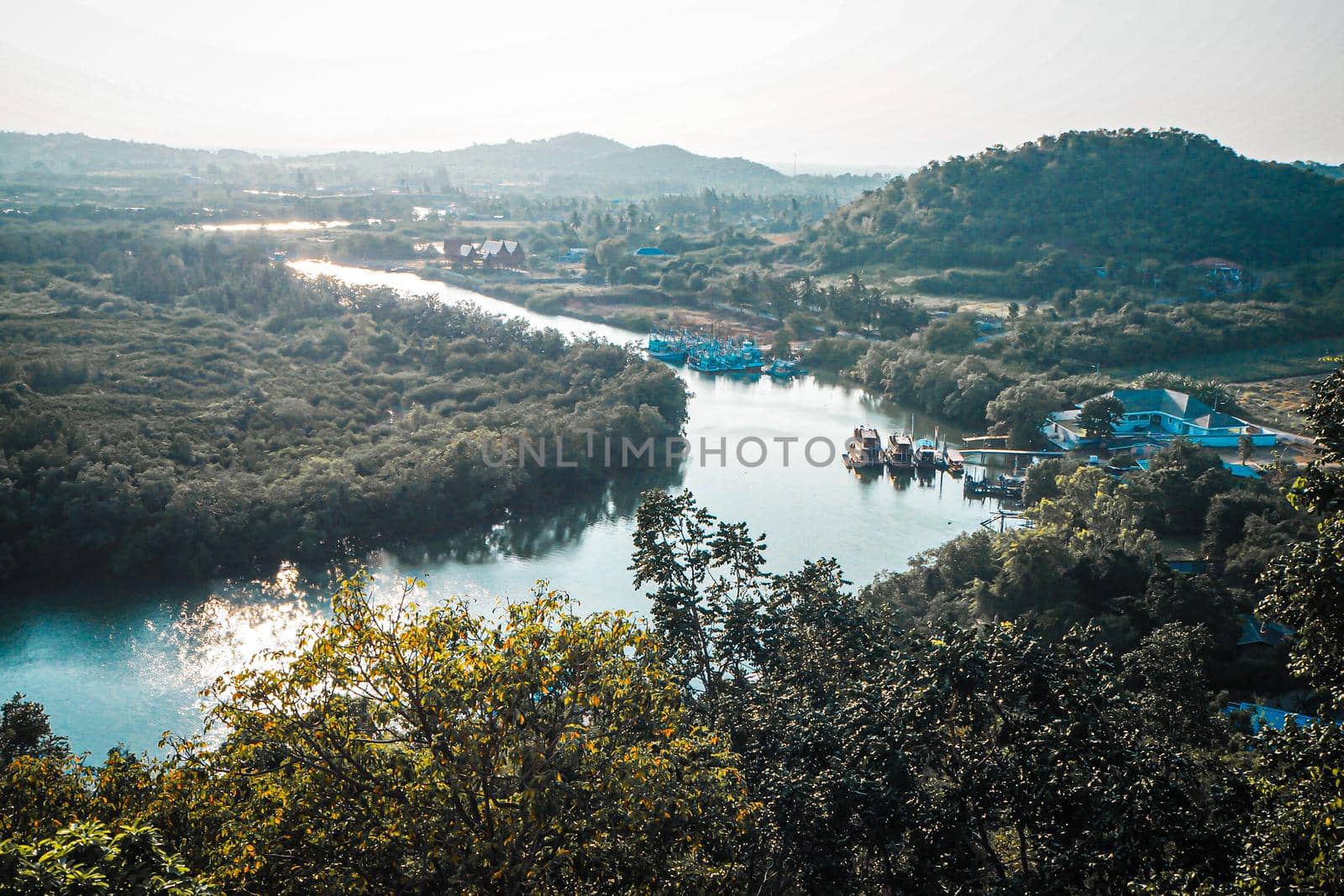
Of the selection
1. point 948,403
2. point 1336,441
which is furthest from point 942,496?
point 1336,441

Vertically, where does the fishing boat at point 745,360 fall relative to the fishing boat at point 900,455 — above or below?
above

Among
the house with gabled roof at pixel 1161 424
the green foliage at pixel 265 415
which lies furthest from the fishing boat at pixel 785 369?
the house with gabled roof at pixel 1161 424

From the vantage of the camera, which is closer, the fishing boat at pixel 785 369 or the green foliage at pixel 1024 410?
the green foliage at pixel 1024 410

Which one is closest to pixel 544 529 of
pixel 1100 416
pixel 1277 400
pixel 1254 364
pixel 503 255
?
pixel 1100 416

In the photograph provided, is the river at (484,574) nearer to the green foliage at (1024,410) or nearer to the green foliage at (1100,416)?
the green foliage at (1024,410)

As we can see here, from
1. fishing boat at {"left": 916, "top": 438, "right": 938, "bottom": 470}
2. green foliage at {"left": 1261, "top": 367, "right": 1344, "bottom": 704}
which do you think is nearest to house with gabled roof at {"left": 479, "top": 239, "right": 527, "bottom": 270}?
fishing boat at {"left": 916, "top": 438, "right": 938, "bottom": 470}

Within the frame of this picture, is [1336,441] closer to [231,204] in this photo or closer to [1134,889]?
[1134,889]
